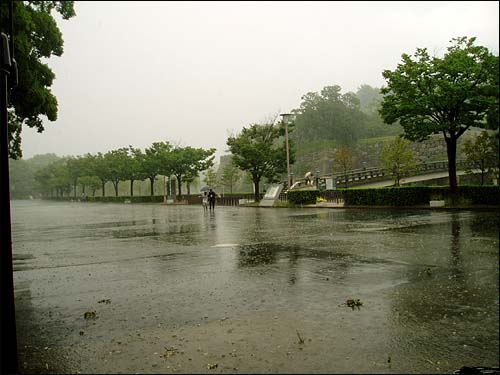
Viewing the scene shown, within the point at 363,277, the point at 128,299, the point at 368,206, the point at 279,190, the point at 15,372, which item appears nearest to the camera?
the point at 15,372

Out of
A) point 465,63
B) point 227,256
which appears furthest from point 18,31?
point 465,63

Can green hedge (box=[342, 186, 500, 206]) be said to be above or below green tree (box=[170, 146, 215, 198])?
below

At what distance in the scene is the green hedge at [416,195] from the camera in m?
19.7

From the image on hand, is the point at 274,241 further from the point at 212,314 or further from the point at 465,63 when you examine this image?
the point at 465,63

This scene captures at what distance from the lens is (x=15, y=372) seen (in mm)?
3389

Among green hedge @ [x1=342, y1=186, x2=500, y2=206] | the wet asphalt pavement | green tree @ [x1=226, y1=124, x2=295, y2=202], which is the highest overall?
green tree @ [x1=226, y1=124, x2=295, y2=202]

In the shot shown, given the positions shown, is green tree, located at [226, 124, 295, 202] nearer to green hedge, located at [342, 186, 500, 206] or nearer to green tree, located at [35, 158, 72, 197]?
green hedge, located at [342, 186, 500, 206]

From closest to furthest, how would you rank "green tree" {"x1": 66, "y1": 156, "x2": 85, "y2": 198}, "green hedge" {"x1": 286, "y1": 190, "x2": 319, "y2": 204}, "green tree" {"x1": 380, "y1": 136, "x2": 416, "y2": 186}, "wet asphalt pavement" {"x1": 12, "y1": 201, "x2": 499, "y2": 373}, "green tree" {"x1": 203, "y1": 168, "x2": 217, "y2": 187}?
"wet asphalt pavement" {"x1": 12, "y1": 201, "x2": 499, "y2": 373}, "green hedge" {"x1": 286, "y1": 190, "x2": 319, "y2": 204}, "green tree" {"x1": 380, "y1": 136, "x2": 416, "y2": 186}, "green tree" {"x1": 203, "y1": 168, "x2": 217, "y2": 187}, "green tree" {"x1": 66, "y1": 156, "x2": 85, "y2": 198}

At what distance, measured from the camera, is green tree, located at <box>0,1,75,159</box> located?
13.3 m

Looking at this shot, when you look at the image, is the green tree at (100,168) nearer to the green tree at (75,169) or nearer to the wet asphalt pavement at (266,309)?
the green tree at (75,169)

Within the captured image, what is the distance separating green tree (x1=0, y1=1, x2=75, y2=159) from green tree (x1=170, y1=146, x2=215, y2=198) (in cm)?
3473

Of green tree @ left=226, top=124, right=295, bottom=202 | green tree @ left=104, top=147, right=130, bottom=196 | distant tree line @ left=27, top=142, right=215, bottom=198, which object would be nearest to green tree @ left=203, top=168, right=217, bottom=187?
distant tree line @ left=27, top=142, right=215, bottom=198

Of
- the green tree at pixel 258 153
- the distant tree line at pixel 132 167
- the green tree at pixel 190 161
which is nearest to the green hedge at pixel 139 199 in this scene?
the distant tree line at pixel 132 167

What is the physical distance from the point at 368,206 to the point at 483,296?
807 inches
